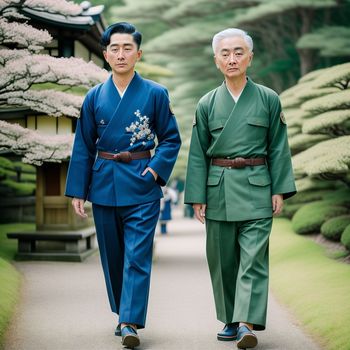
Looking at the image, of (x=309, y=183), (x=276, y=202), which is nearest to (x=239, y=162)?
(x=276, y=202)

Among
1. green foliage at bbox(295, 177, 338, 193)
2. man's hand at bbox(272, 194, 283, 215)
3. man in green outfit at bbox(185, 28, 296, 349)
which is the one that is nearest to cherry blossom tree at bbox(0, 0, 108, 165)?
man in green outfit at bbox(185, 28, 296, 349)

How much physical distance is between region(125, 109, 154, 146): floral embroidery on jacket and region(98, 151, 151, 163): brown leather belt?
8 cm

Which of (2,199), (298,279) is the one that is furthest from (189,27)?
(298,279)

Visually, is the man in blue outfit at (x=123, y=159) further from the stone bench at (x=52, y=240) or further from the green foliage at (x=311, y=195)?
the green foliage at (x=311, y=195)

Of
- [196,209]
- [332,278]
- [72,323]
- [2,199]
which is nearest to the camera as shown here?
[196,209]

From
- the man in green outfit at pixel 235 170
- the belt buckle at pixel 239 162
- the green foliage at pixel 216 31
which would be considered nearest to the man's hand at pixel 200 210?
the man in green outfit at pixel 235 170

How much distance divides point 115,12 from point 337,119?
12773mm

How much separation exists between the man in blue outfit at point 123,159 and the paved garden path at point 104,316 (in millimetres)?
421

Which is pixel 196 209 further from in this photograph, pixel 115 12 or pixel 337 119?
pixel 115 12

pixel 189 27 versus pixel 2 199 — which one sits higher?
pixel 189 27

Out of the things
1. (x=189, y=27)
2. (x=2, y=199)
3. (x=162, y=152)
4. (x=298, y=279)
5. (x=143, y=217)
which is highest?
(x=189, y=27)

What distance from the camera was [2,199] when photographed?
1773 cm

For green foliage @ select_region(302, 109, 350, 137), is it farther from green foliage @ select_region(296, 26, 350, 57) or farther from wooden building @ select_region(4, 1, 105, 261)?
green foliage @ select_region(296, 26, 350, 57)

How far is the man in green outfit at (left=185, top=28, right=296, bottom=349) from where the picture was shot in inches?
203
